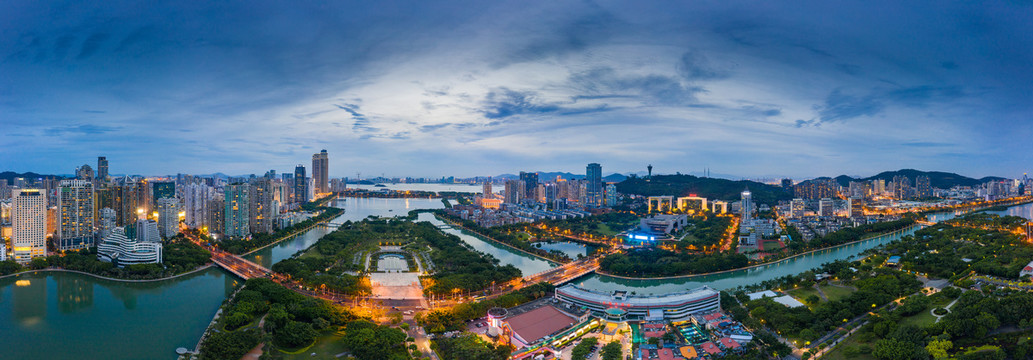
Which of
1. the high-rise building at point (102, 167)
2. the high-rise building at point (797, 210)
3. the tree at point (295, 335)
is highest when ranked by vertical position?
the high-rise building at point (102, 167)

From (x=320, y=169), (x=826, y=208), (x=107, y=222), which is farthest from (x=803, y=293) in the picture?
(x=320, y=169)

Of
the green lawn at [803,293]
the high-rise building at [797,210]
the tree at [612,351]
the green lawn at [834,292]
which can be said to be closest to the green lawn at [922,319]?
the green lawn at [834,292]

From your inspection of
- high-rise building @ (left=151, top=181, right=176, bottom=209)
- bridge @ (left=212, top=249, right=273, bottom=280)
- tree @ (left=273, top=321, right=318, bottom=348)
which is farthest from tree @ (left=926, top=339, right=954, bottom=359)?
high-rise building @ (left=151, top=181, right=176, bottom=209)

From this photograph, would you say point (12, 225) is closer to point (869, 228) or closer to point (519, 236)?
point (519, 236)

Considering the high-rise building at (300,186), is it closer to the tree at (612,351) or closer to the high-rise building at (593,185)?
the high-rise building at (593,185)

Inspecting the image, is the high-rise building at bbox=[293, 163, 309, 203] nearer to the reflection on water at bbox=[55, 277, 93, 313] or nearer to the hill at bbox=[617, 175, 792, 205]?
the reflection on water at bbox=[55, 277, 93, 313]

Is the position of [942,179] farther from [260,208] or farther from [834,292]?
[260,208]
